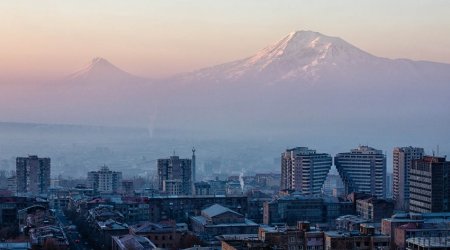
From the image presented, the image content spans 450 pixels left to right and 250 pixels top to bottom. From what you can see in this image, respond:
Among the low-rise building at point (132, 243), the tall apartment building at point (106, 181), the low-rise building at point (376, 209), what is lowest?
the low-rise building at point (132, 243)

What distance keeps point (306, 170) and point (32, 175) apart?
574 inches

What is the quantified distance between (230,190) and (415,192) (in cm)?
1921

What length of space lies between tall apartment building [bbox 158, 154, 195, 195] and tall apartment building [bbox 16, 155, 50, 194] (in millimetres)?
6195

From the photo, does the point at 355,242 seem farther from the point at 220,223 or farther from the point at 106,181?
the point at 106,181

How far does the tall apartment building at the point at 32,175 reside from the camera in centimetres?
5128

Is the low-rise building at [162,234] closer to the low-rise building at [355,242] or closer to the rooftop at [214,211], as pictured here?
the rooftop at [214,211]

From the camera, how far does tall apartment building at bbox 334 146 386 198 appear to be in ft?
155

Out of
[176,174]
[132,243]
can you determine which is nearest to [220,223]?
[132,243]

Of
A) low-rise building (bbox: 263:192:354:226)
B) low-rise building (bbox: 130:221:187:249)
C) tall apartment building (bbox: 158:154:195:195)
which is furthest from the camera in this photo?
tall apartment building (bbox: 158:154:195:195)

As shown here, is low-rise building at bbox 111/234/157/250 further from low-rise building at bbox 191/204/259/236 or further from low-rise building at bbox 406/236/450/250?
low-rise building at bbox 406/236/450/250

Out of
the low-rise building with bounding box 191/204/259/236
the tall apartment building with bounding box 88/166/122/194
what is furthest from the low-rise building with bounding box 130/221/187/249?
the tall apartment building with bounding box 88/166/122/194

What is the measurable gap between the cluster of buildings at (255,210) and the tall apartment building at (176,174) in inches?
2.3

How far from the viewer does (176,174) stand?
49.8 meters

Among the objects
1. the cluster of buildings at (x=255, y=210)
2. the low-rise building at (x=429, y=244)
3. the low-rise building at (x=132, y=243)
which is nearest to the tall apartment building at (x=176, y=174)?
the cluster of buildings at (x=255, y=210)
